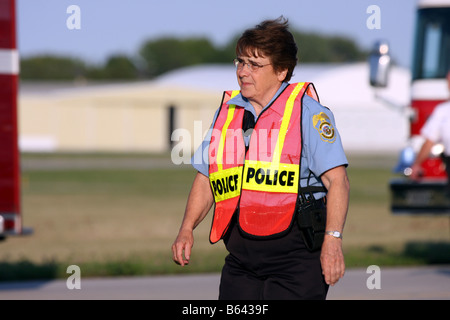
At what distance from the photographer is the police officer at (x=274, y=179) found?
14.2 feet

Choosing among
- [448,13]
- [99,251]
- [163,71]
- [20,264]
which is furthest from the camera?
[163,71]

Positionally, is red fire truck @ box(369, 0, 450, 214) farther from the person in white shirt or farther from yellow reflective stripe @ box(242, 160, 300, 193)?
yellow reflective stripe @ box(242, 160, 300, 193)

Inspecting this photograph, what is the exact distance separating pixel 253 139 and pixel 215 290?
4.62 meters

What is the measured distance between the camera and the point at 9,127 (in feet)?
27.2

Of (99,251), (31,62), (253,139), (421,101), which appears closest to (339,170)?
(253,139)

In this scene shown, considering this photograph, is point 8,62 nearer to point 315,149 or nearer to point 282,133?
point 282,133

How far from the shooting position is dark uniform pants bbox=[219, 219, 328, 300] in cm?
438

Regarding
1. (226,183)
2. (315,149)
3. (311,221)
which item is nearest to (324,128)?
(315,149)

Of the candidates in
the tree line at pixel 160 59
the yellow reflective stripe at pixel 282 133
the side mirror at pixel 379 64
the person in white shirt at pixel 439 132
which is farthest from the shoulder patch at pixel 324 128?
the tree line at pixel 160 59

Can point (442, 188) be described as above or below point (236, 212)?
below

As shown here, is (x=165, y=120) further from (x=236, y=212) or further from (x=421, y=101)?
(x=236, y=212)

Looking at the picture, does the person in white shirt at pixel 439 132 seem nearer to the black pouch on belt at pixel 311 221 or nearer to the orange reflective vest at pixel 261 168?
the orange reflective vest at pixel 261 168

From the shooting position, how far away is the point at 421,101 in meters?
12.0

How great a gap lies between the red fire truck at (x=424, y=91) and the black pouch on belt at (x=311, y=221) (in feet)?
22.9
